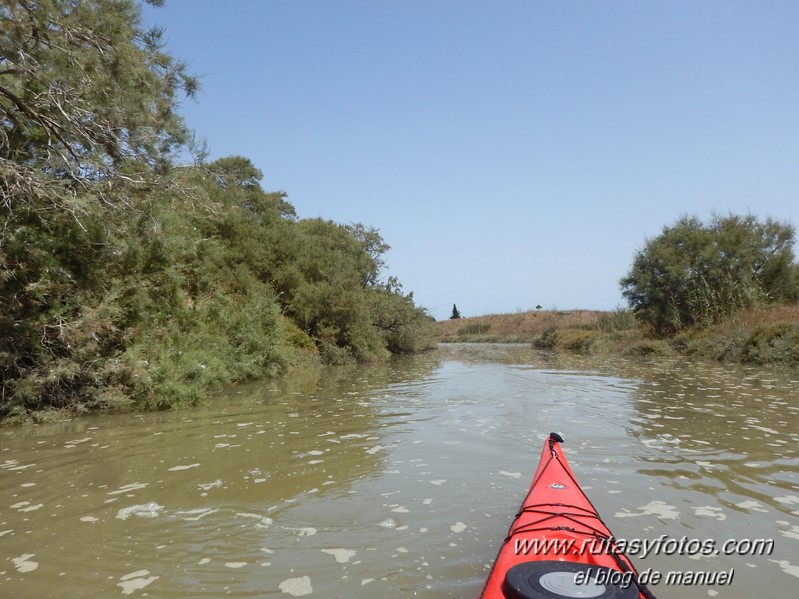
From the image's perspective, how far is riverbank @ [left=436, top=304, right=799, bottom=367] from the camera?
15.7m

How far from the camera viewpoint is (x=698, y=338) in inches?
776

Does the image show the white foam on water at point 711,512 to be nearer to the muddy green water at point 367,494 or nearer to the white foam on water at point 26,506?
the muddy green water at point 367,494

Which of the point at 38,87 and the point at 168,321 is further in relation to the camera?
the point at 168,321

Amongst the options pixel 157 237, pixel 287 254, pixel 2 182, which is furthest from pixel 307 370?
pixel 2 182

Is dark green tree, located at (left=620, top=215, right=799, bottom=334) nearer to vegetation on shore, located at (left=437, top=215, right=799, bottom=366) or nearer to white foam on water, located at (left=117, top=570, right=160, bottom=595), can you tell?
vegetation on shore, located at (left=437, top=215, right=799, bottom=366)

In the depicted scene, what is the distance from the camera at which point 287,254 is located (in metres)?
21.3

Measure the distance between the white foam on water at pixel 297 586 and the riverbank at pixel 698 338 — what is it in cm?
1637

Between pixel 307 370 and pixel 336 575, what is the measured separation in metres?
15.2

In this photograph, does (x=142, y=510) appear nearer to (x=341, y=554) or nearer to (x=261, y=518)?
(x=261, y=518)

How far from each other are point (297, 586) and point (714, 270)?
→ 2312 cm

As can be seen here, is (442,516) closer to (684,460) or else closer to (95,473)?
(684,460)

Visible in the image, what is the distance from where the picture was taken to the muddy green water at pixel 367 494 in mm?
3314

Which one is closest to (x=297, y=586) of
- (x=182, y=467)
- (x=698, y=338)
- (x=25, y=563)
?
(x=25, y=563)

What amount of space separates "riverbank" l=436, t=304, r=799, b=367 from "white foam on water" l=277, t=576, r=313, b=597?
53.7ft
